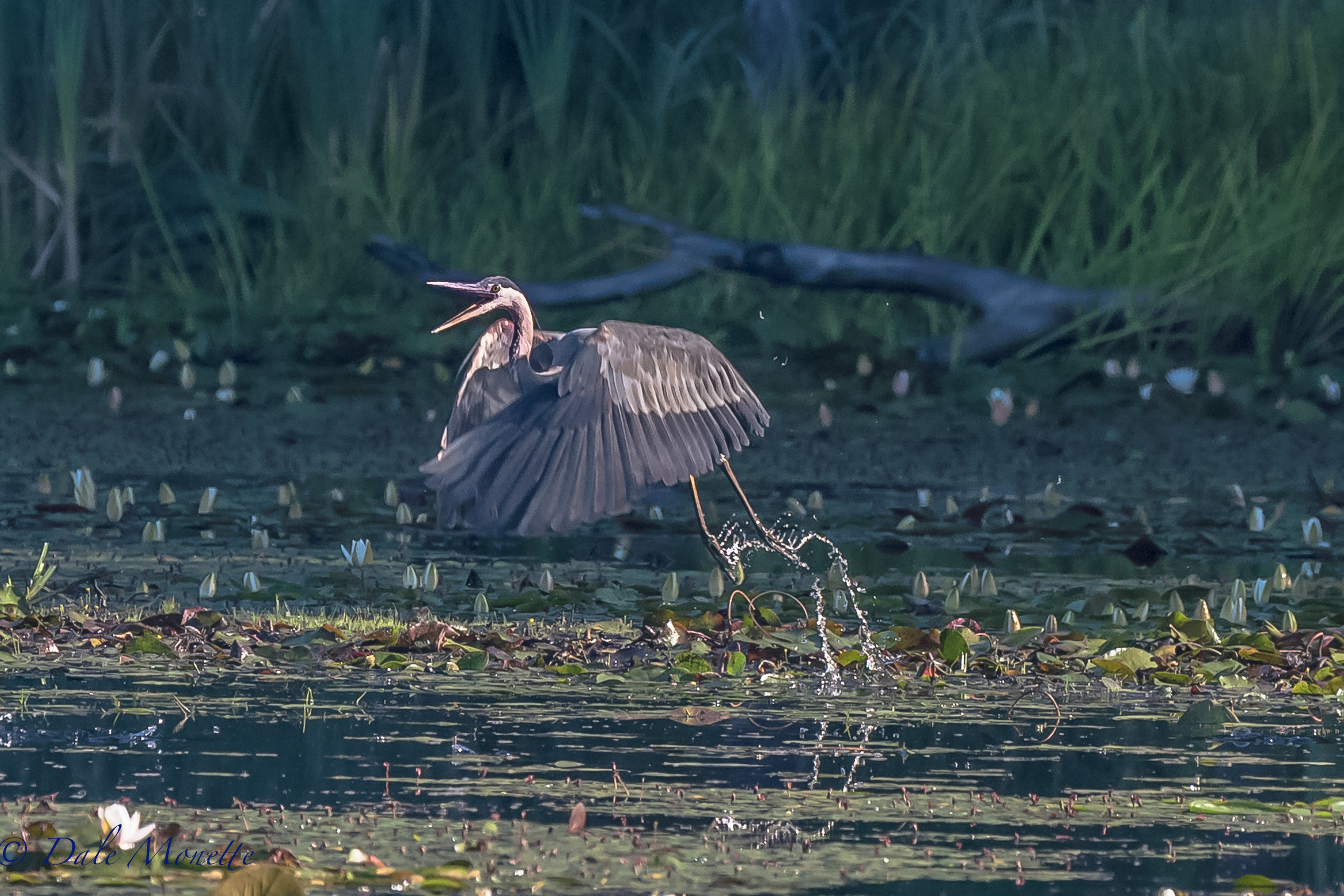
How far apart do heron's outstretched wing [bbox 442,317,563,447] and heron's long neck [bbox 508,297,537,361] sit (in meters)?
0.01

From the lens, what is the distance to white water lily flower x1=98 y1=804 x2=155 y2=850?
11.8ft

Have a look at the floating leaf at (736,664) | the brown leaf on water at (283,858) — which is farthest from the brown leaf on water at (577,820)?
the floating leaf at (736,664)

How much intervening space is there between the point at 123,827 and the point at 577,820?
754 mm

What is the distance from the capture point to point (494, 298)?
7617 mm

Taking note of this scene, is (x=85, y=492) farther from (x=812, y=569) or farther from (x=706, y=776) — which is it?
(x=706, y=776)

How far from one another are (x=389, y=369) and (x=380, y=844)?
738cm

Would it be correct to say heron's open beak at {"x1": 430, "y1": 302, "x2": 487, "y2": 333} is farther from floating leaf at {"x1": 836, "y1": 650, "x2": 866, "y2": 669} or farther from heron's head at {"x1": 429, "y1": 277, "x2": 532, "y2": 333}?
floating leaf at {"x1": 836, "y1": 650, "x2": 866, "y2": 669}

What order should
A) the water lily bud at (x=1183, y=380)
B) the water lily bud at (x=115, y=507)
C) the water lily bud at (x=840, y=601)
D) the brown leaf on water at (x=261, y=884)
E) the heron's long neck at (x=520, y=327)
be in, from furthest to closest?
1. the water lily bud at (x=1183, y=380)
2. the water lily bud at (x=115, y=507)
3. the heron's long neck at (x=520, y=327)
4. the water lily bud at (x=840, y=601)
5. the brown leaf on water at (x=261, y=884)

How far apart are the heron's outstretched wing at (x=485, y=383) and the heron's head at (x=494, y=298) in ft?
0.19

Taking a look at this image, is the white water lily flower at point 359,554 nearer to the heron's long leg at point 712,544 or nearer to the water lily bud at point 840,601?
the heron's long leg at point 712,544

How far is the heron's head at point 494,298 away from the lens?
7484mm

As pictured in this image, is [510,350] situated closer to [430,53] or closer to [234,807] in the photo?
[234,807]

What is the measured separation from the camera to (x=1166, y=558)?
771cm

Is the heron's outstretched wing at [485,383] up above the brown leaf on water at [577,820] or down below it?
above
